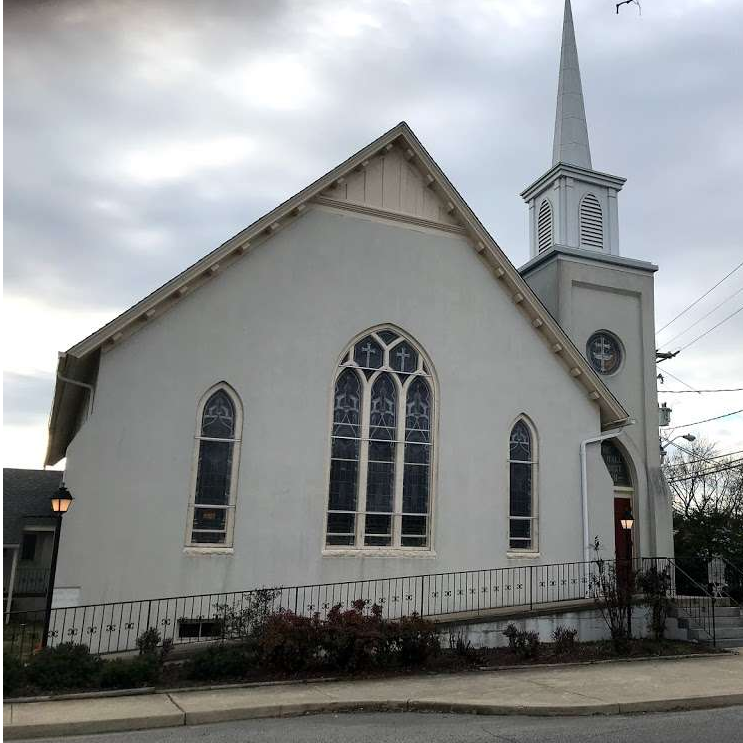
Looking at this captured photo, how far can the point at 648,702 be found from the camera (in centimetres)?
946

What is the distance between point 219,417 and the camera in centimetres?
1415

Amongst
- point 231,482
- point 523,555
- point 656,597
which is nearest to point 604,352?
point 523,555

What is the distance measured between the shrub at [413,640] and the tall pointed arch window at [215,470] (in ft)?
12.4

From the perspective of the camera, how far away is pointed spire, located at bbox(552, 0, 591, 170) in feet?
72.9

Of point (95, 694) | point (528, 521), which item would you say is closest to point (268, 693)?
point (95, 694)

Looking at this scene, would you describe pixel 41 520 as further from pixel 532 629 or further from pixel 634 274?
pixel 634 274

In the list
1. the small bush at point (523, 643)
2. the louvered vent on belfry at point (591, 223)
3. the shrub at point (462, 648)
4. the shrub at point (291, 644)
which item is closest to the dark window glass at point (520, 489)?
the small bush at point (523, 643)

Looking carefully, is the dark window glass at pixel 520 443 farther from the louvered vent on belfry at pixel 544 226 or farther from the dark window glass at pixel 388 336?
the louvered vent on belfry at pixel 544 226

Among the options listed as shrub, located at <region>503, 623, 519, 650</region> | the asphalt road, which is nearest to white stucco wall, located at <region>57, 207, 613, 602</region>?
shrub, located at <region>503, 623, 519, 650</region>

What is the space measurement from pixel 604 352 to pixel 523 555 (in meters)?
7.29

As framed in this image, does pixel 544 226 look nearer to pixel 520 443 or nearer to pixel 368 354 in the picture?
pixel 520 443

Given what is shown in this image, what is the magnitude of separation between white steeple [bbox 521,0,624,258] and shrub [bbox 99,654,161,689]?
14.9 meters

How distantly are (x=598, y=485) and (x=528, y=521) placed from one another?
192 centimetres

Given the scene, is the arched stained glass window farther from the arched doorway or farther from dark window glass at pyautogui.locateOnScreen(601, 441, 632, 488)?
dark window glass at pyautogui.locateOnScreen(601, 441, 632, 488)
